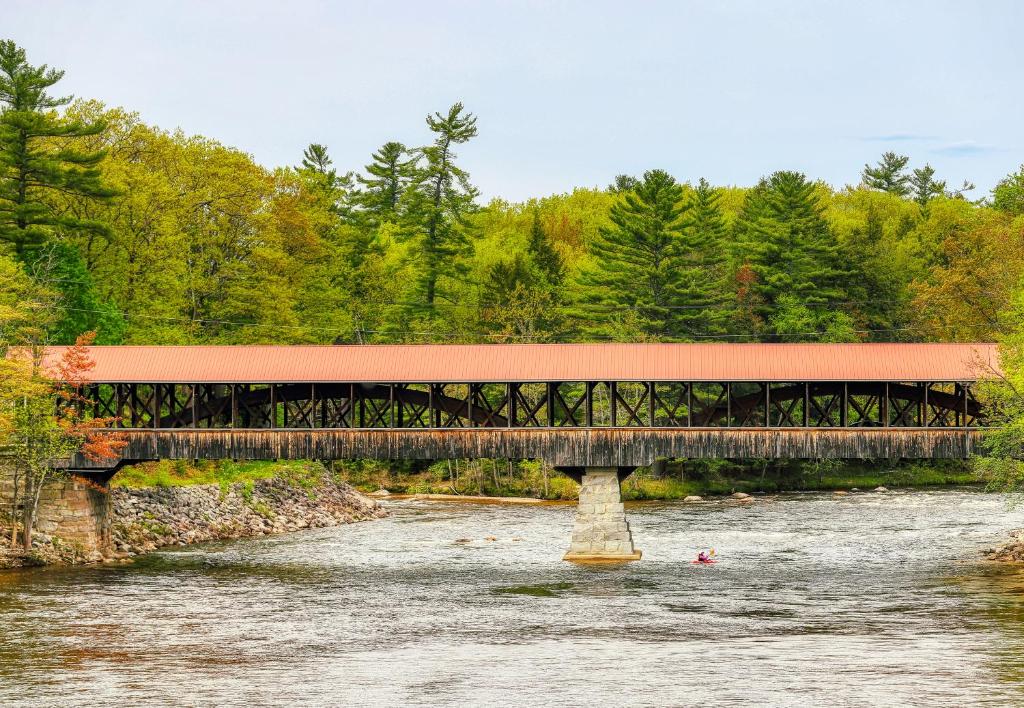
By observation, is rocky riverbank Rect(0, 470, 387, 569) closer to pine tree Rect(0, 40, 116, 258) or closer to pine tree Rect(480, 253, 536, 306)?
pine tree Rect(0, 40, 116, 258)

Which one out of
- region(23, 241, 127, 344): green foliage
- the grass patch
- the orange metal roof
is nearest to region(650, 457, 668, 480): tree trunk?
the grass patch

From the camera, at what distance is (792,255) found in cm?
7462

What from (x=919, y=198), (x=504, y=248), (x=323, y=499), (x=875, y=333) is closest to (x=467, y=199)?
(x=504, y=248)

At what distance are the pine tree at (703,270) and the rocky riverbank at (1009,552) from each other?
33.5 metres

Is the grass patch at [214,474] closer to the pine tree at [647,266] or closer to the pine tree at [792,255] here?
the pine tree at [647,266]

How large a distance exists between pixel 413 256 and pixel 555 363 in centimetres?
4816

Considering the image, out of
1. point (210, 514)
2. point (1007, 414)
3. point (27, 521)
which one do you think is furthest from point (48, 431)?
point (1007, 414)

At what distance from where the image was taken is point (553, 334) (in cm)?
7375

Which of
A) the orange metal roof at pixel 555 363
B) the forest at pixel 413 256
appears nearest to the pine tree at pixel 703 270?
the forest at pixel 413 256

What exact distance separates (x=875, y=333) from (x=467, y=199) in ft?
81.7

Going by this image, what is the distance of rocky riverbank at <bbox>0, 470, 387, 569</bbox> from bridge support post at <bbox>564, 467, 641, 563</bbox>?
42.3ft

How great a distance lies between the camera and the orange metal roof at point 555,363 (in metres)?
38.3

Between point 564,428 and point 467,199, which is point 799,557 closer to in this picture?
point 564,428

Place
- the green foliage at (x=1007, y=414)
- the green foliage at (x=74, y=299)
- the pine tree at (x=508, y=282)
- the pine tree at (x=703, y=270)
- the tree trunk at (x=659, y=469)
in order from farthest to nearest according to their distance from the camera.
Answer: the pine tree at (x=508, y=282) → the pine tree at (x=703, y=270) → the tree trunk at (x=659, y=469) → the green foliage at (x=74, y=299) → the green foliage at (x=1007, y=414)
